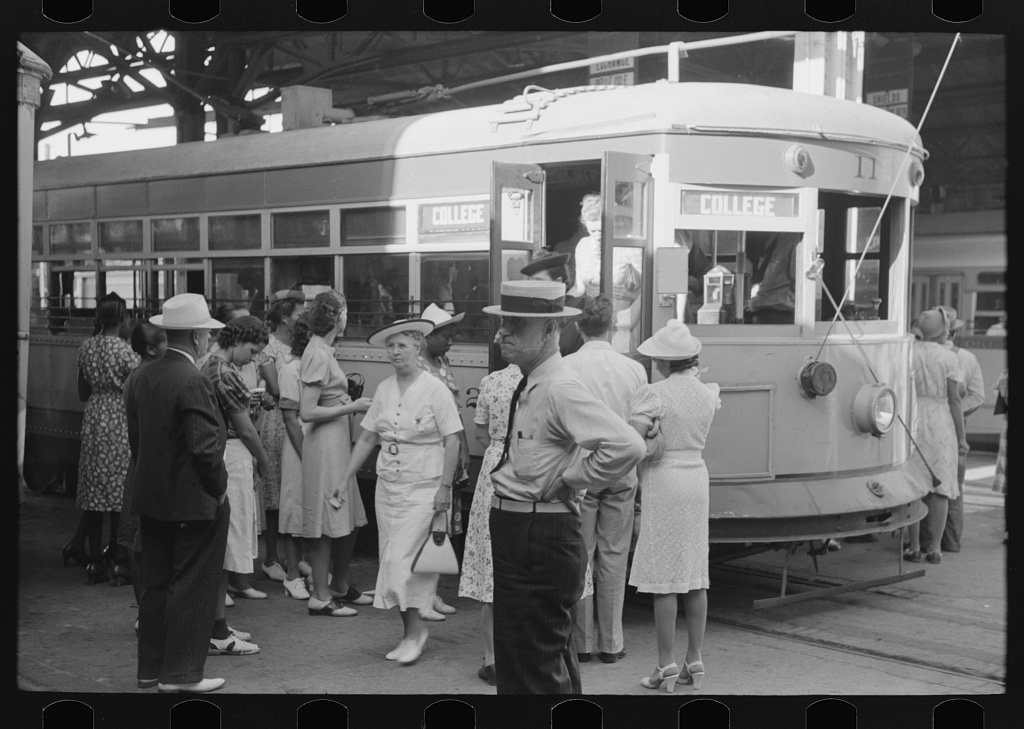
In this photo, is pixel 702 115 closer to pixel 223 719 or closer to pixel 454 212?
pixel 454 212

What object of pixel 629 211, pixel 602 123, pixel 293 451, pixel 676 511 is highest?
pixel 602 123

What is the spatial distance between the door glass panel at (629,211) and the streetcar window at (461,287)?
1.09 metres

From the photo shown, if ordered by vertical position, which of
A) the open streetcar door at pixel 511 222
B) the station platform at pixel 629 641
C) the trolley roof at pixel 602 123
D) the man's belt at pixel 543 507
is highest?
the trolley roof at pixel 602 123

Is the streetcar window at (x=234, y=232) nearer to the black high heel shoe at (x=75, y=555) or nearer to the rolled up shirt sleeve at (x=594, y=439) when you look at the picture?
the black high heel shoe at (x=75, y=555)

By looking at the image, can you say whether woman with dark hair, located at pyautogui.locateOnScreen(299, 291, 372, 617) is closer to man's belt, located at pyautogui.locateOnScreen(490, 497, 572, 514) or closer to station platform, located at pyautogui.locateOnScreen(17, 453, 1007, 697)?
station platform, located at pyautogui.locateOnScreen(17, 453, 1007, 697)

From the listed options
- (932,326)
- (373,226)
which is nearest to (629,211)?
(373,226)

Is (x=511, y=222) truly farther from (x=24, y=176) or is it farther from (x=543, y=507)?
(x=543, y=507)

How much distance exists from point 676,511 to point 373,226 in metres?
3.38

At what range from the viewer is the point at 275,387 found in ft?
24.7

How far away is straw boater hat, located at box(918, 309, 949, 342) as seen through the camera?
8828 millimetres

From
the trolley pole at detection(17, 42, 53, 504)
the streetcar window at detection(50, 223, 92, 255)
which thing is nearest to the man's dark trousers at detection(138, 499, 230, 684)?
the trolley pole at detection(17, 42, 53, 504)

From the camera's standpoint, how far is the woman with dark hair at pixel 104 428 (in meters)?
7.75

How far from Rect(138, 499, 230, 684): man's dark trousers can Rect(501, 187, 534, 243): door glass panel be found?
243 centimetres

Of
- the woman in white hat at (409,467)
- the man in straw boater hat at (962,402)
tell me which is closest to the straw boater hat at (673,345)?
the woman in white hat at (409,467)
